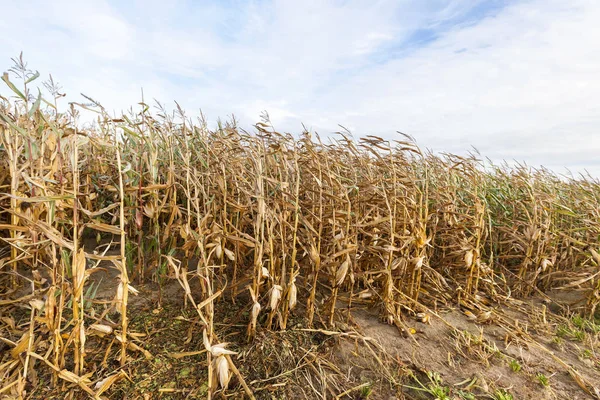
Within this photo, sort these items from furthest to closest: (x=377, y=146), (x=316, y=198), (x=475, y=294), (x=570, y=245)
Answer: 1. (x=570, y=245)
2. (x=475, y=294)
3. (x=377, y=146)
4. (x=316, y=198)

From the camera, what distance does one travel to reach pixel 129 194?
7.34 feet

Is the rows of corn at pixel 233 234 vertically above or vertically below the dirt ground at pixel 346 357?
above

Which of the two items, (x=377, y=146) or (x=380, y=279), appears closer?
(x=377, y=146)

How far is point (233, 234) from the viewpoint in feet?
6.89

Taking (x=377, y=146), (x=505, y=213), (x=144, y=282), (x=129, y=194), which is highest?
(x=377, y=146)

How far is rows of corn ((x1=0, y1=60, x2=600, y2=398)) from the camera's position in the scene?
1547 mm

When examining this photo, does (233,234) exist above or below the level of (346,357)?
above

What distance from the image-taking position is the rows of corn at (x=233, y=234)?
5.08 ft

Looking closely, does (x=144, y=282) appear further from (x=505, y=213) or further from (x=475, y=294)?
(x=505, y=213)

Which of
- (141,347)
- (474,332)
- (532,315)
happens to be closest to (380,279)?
(474,332)

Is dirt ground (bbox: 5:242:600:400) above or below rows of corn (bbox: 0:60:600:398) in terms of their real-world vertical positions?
below

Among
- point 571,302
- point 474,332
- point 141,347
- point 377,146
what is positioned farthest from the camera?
point 571,302

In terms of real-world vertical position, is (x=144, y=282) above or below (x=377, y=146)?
below

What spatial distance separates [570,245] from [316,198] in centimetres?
251
